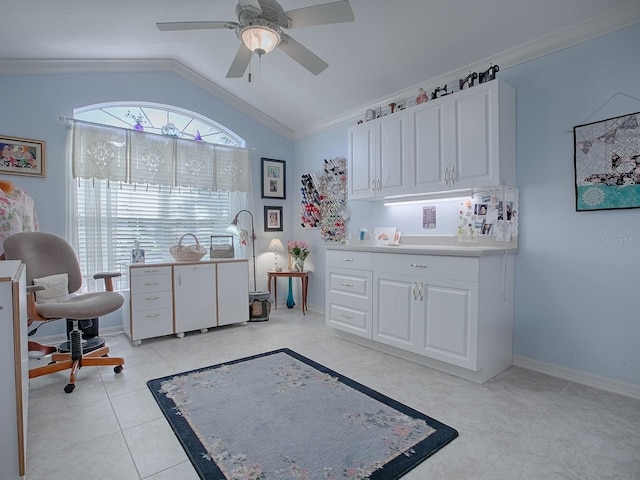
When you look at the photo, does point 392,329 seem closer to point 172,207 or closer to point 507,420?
point 507,420

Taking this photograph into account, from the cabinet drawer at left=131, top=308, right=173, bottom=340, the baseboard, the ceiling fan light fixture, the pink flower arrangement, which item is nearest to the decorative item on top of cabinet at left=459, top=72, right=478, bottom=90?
the ceiling fan light fixture

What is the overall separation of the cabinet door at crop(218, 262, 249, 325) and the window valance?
3.65 feet

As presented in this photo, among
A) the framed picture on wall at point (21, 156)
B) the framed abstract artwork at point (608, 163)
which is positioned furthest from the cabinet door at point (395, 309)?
the framed picture on wall at point (21, 156)

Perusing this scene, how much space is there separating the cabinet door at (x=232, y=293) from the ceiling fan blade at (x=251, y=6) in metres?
2.57

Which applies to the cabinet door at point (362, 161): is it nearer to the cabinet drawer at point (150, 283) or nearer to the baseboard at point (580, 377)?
the baseboard at point (580, 377)

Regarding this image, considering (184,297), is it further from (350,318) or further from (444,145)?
(444,145)

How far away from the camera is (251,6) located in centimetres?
177

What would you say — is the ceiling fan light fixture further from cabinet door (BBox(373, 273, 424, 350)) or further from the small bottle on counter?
the small bottle on counter

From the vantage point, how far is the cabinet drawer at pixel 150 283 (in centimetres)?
323

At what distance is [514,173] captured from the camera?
2605 millimetres

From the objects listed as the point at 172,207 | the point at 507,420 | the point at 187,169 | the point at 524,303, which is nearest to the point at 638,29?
the point at 524,303

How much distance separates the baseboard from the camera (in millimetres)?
2141

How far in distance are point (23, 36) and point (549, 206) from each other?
4.41 metres

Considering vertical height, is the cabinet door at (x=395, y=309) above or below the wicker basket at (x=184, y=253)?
below
